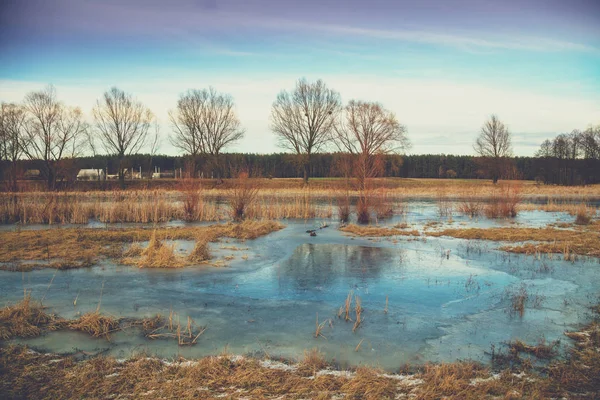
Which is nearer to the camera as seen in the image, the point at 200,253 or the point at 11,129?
the point at 200,253

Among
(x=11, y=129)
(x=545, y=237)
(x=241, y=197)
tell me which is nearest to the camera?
(x=545, y=237)

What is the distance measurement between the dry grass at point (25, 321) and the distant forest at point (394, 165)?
36.8m

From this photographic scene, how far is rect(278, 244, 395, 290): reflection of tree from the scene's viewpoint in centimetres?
955

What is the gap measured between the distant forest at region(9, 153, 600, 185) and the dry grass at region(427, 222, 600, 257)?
30.9m

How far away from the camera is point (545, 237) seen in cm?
1495

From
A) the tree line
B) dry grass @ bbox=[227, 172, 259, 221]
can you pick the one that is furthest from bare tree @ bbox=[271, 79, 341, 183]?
dry grass @ bbox=[227, 172, 259, 221]

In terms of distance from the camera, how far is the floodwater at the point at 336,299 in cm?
578

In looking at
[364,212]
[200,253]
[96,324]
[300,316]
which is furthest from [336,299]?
[364,212]

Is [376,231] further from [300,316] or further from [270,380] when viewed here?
[270,380]

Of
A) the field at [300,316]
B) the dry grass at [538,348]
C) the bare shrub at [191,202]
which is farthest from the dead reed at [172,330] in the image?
the bare shrub at [191,202]

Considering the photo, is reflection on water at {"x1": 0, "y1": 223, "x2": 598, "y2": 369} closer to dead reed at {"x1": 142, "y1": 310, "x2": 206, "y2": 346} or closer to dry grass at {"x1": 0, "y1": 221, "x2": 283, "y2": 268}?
dead reed at {"x1": 142, "y1": 310, "x2": 206, "y2": 346}

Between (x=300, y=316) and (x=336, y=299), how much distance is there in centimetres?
123

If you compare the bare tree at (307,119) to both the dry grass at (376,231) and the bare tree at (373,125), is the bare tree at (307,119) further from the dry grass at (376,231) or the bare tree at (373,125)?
the dry grass at (376,231)

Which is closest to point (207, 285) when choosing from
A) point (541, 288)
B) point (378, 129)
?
point (541, 288)
